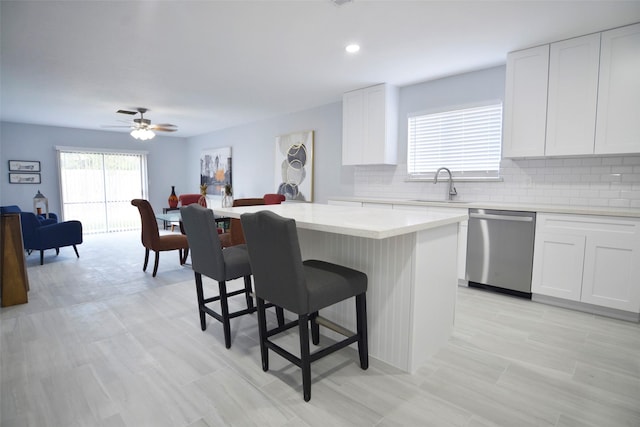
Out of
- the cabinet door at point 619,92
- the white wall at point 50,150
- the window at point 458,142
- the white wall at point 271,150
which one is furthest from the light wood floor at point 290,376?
the white wall at point 50,150

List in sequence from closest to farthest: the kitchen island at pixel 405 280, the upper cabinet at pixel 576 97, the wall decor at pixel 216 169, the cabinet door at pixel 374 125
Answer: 1. the kitchen island at pixel 405 280
2. the upper cabinet at pixel 576 97
3. the cabinet door at pixel 374 125
4. the wall decor at pixel 216 169

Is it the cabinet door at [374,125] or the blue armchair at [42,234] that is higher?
the cabinet door at [374,125]

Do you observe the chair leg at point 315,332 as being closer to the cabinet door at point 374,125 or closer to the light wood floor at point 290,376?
the light wood floor at point 290,376

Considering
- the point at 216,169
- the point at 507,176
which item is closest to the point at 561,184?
the point at 507,176

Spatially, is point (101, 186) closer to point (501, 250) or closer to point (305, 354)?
point (305, 354)

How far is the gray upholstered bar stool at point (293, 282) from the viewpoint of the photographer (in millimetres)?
1625

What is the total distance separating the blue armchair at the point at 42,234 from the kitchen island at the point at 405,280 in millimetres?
4067

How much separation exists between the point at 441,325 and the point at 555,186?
2198 mm

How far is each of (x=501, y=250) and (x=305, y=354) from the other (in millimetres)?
2489

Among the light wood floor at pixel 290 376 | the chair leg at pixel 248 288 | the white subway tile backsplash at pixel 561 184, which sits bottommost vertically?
the light wood floor at pixel 290 376

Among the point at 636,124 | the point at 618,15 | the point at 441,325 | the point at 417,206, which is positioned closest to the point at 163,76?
the point at 417,206

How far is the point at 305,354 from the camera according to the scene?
171 cm

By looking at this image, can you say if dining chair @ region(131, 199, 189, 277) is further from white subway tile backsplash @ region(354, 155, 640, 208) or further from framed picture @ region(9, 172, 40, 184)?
framed picture @ region(9, 172, 40, 184)

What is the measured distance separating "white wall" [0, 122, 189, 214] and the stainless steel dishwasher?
8.09m
